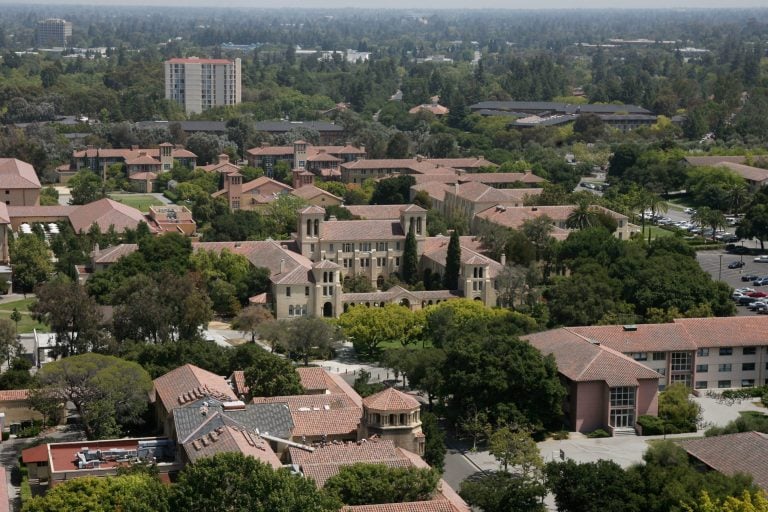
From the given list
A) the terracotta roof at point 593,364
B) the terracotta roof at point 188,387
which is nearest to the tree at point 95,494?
the terracotta roof at point 188,387

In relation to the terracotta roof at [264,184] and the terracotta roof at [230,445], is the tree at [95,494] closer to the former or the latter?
the terracotta roof at [230,445]

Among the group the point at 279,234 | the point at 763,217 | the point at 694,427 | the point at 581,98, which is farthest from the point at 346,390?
the point at 581,98

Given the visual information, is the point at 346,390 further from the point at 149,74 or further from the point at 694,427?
the point at 149,74

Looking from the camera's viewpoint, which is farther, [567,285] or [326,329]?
[567,285]

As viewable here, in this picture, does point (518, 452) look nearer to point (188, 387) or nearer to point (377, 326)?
point (188, 387)

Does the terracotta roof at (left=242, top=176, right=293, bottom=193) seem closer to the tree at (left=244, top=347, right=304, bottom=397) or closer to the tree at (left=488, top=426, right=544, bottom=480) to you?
the tree at (left=244, top=347, right=304, bottom=397)

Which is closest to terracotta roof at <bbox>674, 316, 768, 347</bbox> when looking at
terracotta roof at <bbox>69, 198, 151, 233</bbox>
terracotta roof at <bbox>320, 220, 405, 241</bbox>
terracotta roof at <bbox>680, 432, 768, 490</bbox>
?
terracotta roof at <bbox>680, 432, 768, 490</bbox>

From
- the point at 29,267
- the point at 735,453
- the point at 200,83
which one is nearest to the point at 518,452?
the point at 735,453
